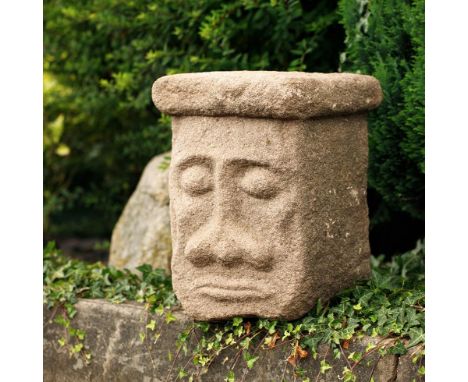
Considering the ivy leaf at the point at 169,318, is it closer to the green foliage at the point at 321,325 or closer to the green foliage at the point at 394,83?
the green foliage at the point at 321,325

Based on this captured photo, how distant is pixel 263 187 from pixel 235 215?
18 centimetres

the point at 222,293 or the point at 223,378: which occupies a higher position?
the point at 222,293

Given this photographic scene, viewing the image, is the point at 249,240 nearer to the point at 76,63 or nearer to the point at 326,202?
the point at 326,202

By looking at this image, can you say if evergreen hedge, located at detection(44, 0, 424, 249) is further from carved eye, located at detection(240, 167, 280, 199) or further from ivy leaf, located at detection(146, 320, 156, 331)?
ivy leaf, located at detection(146, 320, 156, 331)

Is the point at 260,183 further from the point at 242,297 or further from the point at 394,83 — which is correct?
the point at 394,83

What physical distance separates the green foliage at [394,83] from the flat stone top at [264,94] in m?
0.43

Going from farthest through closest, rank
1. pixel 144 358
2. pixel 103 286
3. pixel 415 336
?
1. pixel 103 286
2. pixel 144 358
3. pixel 415 336

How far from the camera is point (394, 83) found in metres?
4.09

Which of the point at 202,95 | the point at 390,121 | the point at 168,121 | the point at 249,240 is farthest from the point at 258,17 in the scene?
the point at 249,240

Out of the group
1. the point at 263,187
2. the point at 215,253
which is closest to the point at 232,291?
the point at 215,253

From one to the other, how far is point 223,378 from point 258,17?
6.86 feet

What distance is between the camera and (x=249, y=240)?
345 centimetres

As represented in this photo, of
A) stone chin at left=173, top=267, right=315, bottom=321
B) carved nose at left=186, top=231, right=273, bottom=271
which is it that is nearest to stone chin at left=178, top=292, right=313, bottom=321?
stone chin at left=173, top=267, right=315, bottom=321

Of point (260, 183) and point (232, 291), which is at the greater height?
point (260, 183)
